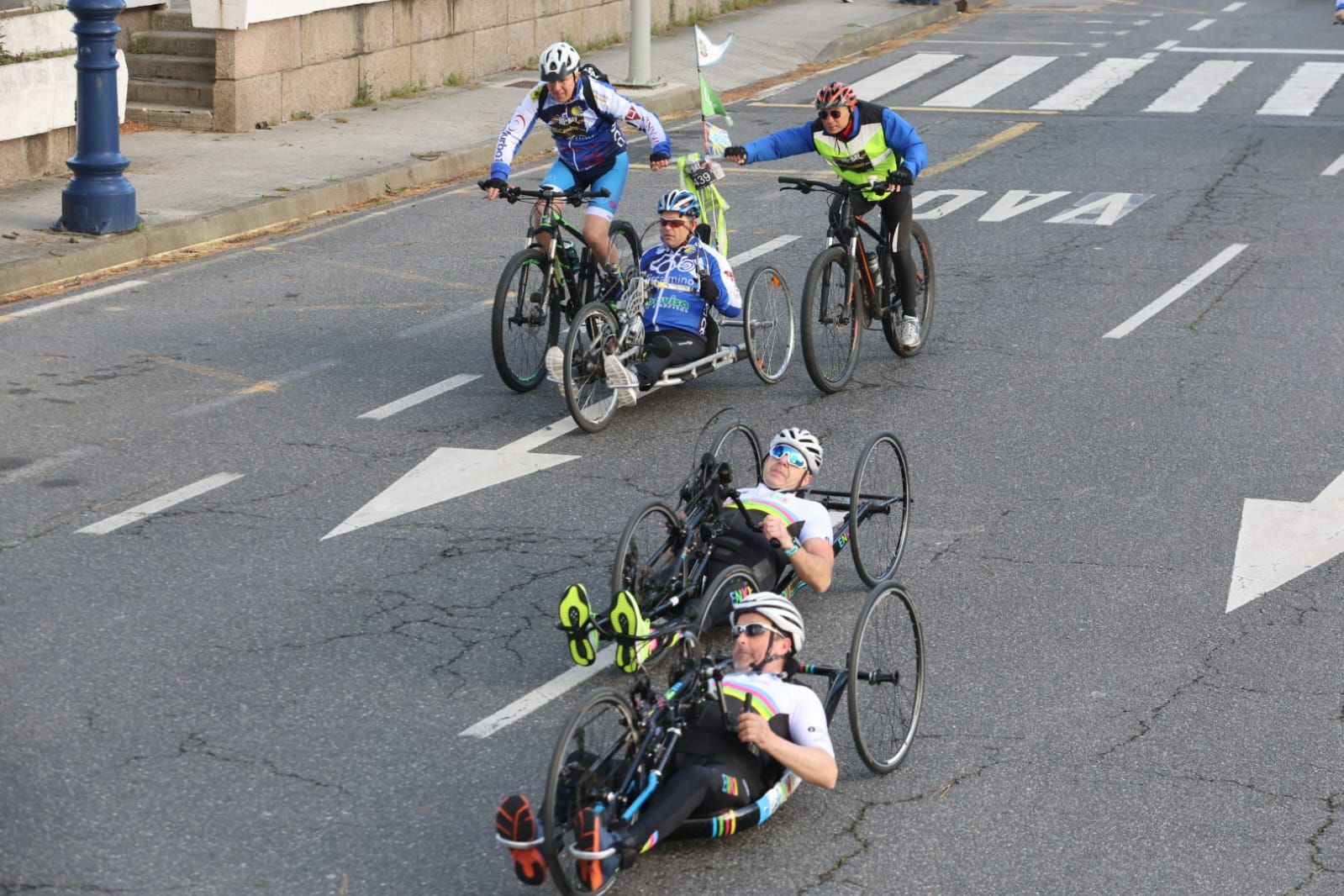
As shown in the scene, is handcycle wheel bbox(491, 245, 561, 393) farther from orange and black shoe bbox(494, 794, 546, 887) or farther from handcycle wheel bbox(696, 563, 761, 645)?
orange and black shoe bbox(494, 794, 546, 887)

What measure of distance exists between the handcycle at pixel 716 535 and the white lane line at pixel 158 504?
270 centimetres

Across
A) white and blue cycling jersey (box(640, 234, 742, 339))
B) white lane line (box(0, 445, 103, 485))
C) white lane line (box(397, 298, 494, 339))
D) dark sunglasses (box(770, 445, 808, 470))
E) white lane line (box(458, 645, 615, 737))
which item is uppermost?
white and blue cycling jersey (box(640, 234, 742, 339))

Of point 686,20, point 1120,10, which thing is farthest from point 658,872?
point 1120,10

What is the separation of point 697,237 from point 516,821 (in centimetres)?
643

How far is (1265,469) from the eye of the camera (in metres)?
9.90

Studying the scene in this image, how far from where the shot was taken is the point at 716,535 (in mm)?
7402

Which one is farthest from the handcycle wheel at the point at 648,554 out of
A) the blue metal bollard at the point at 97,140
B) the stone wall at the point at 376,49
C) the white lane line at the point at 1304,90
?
the white lane line at the point at 1304,90

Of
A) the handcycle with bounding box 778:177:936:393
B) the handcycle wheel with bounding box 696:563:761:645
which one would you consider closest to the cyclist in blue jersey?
the handcycle with bounding box 778:177:936:393

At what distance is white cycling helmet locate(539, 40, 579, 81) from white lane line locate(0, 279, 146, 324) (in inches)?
167

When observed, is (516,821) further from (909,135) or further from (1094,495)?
(909,135)

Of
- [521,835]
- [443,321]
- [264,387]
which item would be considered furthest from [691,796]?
[443,321]

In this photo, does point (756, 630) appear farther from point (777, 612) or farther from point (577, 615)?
point (577, 615)

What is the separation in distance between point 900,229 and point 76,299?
616cm

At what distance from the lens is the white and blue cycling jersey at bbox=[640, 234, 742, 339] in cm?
1072
